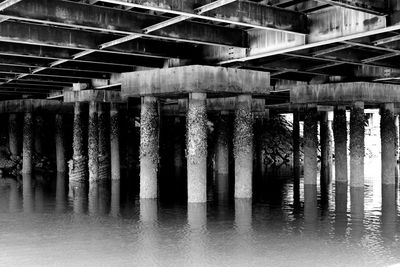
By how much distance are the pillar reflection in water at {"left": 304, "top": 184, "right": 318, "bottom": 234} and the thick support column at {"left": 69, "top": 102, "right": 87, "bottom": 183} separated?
11730 millimetres

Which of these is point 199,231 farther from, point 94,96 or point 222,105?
point 222,105

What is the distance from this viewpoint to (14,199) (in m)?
21.1

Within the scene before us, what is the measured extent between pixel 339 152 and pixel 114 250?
17.7 metres

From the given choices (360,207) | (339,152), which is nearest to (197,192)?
(360,207)

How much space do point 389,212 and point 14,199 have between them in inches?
508

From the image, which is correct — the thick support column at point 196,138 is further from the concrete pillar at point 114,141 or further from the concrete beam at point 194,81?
the concrete pillar at point 114,141

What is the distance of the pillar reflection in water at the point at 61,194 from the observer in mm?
18594

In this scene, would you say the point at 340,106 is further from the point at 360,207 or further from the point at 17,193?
the point at 17,193

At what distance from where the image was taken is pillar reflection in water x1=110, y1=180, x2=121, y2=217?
679 inches

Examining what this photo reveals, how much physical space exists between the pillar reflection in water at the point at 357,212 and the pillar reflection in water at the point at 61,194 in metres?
8.59

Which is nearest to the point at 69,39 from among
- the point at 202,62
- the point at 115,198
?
the point at 202,62

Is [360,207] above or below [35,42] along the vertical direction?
Answer: below

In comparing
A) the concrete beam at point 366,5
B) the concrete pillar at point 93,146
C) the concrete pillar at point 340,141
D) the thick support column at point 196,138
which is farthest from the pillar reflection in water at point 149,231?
the concrete pillar at point 340,141

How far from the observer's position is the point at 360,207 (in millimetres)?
18547
